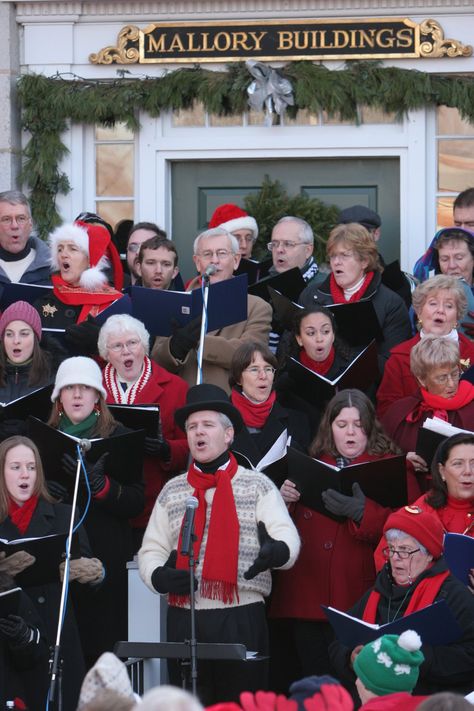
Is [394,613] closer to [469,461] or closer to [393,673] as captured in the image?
[469,461]

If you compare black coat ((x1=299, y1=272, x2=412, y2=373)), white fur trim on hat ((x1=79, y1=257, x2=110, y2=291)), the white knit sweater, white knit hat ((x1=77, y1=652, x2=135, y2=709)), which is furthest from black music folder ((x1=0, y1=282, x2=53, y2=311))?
white knit hat ((x1=77, y1=652, x2=135, y2=709))

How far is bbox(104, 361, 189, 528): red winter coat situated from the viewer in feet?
24.4

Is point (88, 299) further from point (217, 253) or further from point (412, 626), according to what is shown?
point (412, 626)

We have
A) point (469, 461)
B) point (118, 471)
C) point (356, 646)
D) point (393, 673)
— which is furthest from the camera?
point (118, 471)

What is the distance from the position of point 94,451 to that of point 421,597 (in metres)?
1.69

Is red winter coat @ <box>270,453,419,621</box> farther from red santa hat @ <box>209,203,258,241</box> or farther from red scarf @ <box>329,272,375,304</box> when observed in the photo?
red santa hat @ <box>209,203,258,241</box>

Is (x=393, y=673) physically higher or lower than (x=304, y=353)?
lower

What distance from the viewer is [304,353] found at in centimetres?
785

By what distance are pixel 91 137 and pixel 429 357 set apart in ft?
12.5

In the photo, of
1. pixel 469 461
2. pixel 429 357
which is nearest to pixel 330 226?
pixel 429 357

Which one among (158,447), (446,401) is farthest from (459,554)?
(158,447)

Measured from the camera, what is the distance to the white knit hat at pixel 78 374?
7277mm

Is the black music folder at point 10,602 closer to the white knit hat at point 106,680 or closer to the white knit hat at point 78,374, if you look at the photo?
the white knit hat at point 78,374

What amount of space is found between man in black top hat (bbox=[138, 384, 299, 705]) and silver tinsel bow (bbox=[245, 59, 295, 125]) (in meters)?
3.53
